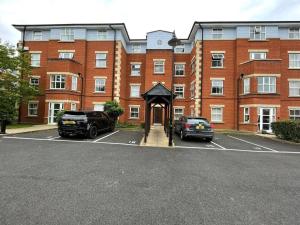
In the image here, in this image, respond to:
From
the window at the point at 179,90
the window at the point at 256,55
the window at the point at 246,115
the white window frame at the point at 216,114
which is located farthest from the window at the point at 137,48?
the window at the point at 246,115

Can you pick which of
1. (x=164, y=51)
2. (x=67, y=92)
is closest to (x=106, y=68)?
(x=67, y=92)

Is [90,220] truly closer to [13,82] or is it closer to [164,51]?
[13,82]

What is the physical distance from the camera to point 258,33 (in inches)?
985

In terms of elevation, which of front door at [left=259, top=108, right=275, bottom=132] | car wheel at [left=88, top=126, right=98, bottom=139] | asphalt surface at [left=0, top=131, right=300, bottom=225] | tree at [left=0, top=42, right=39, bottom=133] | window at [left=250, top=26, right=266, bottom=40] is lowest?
asphalt surface at [left=0, top=131, right=300, bottom=225]

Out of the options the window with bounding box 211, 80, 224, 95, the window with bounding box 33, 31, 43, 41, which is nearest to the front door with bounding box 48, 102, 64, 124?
the window with bounding box 33, 31, 43, 41

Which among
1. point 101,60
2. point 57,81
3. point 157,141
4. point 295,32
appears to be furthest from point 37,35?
point 295,32

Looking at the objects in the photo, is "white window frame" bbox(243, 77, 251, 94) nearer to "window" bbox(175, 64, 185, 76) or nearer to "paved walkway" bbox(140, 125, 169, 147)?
"window" bbox(175, 64, 185, 76)

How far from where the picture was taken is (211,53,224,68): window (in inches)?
1019

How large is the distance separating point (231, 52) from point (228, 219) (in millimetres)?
25243

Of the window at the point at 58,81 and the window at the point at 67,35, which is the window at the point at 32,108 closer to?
the window at the point at 58,81

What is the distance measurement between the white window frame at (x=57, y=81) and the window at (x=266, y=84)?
843 inches

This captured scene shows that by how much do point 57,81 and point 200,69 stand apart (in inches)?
664

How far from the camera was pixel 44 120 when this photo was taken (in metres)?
25.0

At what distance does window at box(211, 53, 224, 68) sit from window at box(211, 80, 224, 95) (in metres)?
1.92
